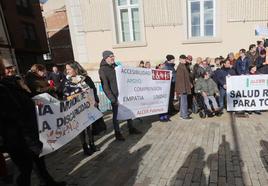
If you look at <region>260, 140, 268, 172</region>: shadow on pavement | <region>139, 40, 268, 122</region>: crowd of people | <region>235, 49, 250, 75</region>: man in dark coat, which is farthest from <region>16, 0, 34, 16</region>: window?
<region>260, 140, 268, 172</region>: shadow on pavement

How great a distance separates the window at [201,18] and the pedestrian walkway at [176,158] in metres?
6.09

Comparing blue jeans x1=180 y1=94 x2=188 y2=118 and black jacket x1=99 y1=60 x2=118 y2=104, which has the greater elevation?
black jacket x1=99 y1=60 x2=118 y2=104

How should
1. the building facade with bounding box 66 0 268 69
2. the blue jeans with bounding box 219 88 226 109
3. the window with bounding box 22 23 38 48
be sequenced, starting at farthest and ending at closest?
1. the window with bounding box 22 23 38 48
2. the building facade with bounding box 66 0 268 69
3. the blue jeans with bounding box 219 88 226 109

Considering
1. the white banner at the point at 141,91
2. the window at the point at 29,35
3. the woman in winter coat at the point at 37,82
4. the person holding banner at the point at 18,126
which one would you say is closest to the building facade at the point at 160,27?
the white banner at the point at 141,91

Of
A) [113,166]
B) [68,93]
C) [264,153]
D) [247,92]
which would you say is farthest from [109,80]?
[247,92]

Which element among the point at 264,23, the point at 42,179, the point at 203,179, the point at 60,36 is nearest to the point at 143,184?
the point at 203,179

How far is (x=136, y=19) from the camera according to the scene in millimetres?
12297

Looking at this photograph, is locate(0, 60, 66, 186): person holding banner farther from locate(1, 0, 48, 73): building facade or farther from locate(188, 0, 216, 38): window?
locate(1, 0, 48, 73): building facade

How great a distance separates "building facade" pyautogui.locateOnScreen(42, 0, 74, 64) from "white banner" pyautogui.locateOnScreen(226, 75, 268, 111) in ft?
99.9

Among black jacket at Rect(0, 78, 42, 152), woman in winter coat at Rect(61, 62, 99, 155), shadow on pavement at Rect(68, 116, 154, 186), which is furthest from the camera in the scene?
woman in winter coat at Rect(61, 62, 99, 155)

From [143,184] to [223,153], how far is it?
176 centimetres

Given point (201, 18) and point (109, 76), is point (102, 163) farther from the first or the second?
point (201, 18)

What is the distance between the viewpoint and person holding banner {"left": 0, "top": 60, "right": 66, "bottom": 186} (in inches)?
118

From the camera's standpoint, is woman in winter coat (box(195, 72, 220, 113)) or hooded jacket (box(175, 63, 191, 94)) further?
woman in winter coat (box(195, 72, 220, 113))
